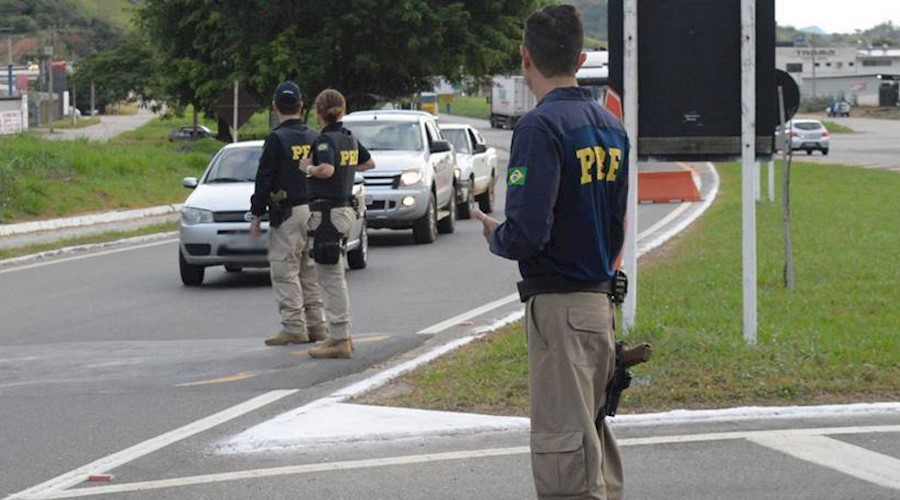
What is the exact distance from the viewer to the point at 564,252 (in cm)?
529

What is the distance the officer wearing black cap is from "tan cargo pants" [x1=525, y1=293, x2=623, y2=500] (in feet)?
22.8

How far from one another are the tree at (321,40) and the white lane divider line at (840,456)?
39.4 meters

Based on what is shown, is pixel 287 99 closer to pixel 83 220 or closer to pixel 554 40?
pixel 554 40

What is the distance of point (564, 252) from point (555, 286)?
118 mm

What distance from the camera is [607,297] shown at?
5406 millimetres

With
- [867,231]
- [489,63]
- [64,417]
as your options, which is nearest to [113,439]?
[64,417]

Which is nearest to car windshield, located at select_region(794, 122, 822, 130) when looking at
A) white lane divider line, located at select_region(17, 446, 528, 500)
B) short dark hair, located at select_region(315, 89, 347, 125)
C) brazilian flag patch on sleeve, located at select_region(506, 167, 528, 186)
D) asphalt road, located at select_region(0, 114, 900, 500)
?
asphalt road, located at select_region(0, 114, 900, 500)

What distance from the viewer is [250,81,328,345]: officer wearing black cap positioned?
12.2 m

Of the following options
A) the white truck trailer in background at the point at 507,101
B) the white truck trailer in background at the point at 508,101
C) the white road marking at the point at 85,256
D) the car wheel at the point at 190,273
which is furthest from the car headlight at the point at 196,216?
the white truck trailer in background at the point at 507,101

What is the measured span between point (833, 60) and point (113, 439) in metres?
195

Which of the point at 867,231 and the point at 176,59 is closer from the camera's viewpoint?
the point at 867,231

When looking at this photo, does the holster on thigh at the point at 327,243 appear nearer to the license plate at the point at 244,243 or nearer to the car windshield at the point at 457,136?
the license plate at the point at 244,243

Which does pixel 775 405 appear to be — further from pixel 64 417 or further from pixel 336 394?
pixel 64 417

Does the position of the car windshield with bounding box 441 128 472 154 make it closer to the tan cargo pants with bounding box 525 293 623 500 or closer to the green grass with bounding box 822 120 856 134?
the tan cargo pants with bounding box 525 293 623 500
